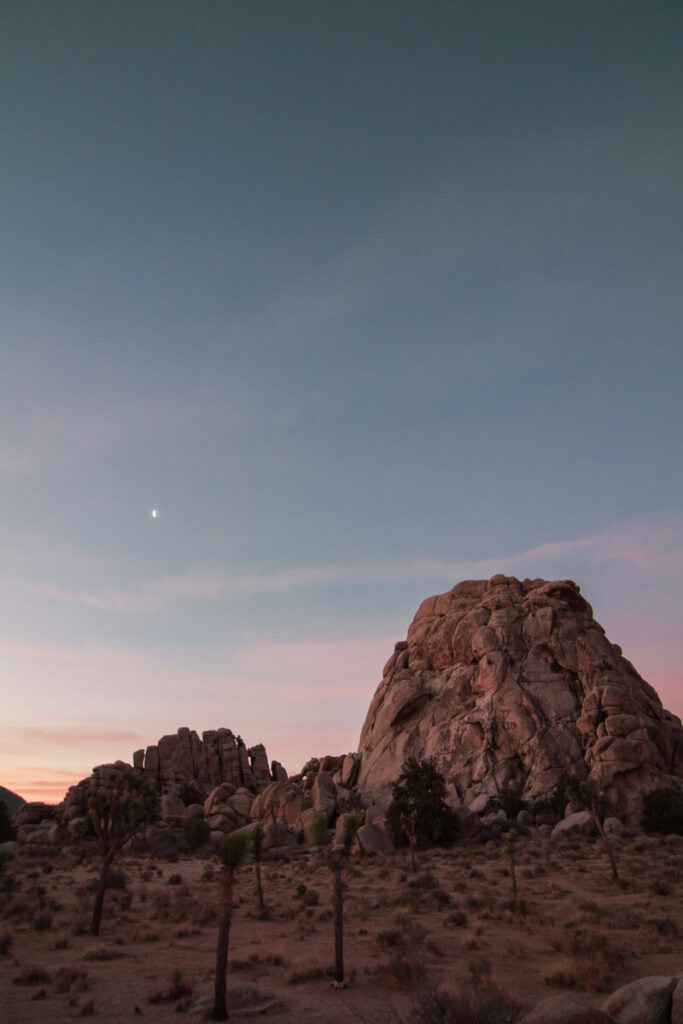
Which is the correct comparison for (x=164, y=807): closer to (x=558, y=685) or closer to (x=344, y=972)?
(x=558, y=685)

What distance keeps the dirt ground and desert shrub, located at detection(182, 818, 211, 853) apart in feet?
61.9

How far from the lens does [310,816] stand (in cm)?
6012

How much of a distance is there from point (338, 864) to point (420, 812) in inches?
1399

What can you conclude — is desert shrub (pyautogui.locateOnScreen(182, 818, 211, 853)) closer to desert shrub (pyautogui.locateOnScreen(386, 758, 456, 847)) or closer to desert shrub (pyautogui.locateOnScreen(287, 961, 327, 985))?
desert shrub (pyautogui.locateOnScreen(386, 758, 456, 847))

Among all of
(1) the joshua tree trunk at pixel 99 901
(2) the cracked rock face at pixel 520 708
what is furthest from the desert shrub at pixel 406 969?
(2) the cracked rock face at pixel 520 708

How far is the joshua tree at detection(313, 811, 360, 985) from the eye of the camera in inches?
649

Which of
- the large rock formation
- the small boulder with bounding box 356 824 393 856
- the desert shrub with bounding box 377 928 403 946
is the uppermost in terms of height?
the large rock formation

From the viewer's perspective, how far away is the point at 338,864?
1902cm

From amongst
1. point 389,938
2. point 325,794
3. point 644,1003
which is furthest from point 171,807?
point 644,1003

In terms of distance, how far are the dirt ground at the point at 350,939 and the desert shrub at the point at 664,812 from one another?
12742 mm

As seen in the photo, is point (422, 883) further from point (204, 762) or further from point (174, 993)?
point (204, 762)

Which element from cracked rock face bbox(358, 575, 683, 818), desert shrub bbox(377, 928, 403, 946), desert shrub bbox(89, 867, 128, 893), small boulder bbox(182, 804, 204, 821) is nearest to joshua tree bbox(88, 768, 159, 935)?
desert shrub bbox(89, 867, 128, 893)

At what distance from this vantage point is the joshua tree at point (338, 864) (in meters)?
16.5

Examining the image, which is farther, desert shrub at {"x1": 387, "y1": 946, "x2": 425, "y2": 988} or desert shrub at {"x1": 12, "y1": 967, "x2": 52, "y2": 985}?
desert shrub at {"x1": 12, "y1": 967, "x2": 52, "y2": 985}
